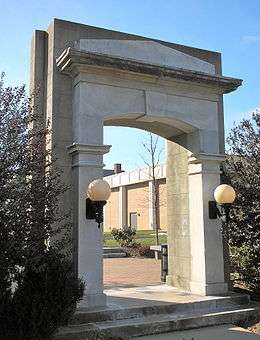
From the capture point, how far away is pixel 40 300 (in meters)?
5.87

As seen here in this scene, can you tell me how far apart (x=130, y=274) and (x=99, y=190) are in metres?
6.79

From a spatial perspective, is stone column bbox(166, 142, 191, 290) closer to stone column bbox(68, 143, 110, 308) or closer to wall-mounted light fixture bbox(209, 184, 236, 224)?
wall-mounted light fixture bbox(209, 184, 236, 224)

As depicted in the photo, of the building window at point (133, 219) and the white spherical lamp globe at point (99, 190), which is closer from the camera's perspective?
the white spherical lamp globe at point (99, 190)

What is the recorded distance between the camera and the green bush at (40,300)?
5828 millimetres

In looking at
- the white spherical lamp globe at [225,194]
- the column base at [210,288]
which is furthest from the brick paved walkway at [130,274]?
the white spherical lamp globe at [225,194]

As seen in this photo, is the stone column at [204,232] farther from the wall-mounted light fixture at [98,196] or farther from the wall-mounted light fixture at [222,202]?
the wall-mounted light fixture at [98,196]

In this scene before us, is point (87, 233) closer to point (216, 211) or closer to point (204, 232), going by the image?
point (204, 232)

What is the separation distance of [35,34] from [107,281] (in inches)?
255

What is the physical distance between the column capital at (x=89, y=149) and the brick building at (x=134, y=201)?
28.5m

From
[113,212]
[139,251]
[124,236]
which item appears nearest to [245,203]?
[139,251]

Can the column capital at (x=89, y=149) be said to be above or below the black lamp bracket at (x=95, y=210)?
above

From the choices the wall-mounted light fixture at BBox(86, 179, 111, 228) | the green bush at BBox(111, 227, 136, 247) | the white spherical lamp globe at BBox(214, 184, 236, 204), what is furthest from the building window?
the wall-mounted light fixture at BBox(86, 179, 111, 228)

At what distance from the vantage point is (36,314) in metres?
5.80

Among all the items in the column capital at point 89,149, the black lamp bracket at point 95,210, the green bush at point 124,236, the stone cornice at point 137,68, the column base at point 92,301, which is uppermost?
the stone cornice at point 137,68
